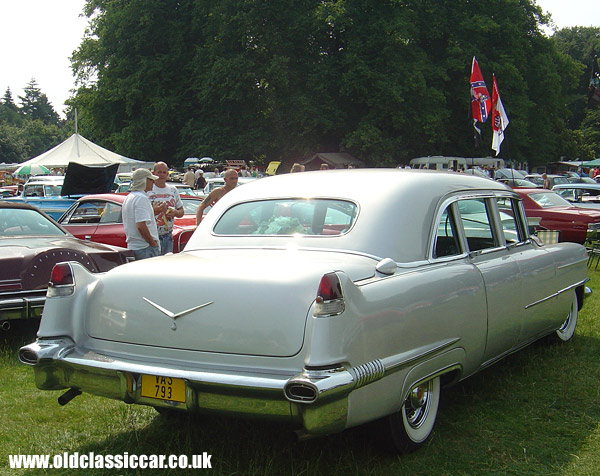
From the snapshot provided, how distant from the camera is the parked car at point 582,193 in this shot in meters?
17.8

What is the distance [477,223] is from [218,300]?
8.01ft

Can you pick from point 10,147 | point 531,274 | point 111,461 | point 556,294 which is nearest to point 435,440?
point 531,274

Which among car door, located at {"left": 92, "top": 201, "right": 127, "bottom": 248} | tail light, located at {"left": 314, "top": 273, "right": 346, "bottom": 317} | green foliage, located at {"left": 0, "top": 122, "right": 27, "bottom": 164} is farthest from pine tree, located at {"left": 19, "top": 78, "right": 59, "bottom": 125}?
tail light, located at {"left": 314, "top": 273, "right": 346, "bottom": 317}

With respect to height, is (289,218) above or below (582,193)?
above

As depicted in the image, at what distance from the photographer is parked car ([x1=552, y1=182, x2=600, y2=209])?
58.3ft

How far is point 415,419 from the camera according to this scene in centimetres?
395

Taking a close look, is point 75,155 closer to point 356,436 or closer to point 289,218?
point 289,218

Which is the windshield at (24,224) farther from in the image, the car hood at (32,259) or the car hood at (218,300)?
the car hood at (218,300)

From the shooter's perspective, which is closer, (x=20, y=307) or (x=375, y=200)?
(x=375, y=200)

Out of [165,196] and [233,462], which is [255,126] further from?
[233,462]

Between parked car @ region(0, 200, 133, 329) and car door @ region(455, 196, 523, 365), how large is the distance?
3497mm

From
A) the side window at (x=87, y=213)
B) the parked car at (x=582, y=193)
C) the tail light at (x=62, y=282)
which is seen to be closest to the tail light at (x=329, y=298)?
the tail light at (x=62, y=282)

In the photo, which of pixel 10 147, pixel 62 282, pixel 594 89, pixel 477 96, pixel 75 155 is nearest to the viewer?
pixel 62 282

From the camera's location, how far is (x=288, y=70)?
41.3 m
